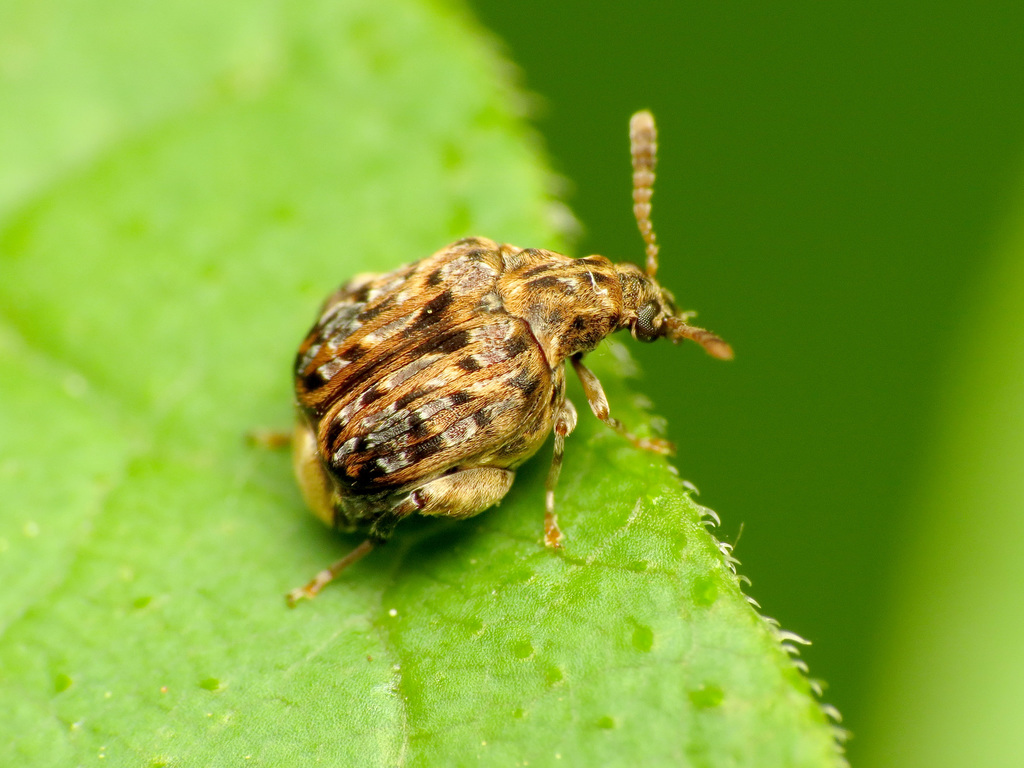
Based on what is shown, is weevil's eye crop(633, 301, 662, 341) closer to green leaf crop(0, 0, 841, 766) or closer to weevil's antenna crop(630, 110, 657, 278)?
green leaf crop(0, 0, 841, 766)

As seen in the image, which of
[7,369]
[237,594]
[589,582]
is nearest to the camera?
[589,582]

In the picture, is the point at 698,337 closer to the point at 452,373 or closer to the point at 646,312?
the point at 646,312

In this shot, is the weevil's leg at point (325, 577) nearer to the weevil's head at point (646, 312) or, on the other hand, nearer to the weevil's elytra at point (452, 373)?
the weevil's elytra at point (452, 373)

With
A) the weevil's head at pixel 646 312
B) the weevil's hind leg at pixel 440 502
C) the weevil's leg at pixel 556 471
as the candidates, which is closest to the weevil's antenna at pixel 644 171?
the weevil's head at pixel 646 312

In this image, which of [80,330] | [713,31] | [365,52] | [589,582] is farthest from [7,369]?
[713,31]

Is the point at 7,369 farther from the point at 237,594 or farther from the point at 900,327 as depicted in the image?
the point at 900,327

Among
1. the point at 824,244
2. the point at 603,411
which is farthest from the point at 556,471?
the point at 824,244
